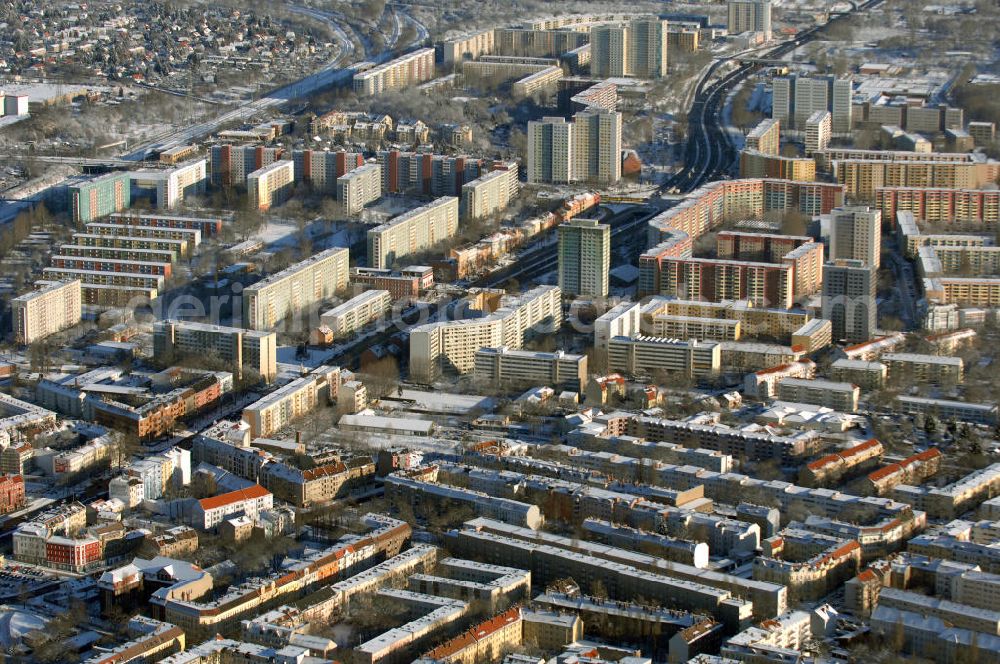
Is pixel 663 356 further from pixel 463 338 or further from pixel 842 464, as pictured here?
pixel 842 464

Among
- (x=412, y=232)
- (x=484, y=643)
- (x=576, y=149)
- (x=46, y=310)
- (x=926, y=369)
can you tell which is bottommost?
(x=484, y=643)

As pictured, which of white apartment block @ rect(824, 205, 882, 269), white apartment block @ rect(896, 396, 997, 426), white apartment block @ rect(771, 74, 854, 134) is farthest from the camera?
white apartment block @ rect(771, 74, 854, 134)

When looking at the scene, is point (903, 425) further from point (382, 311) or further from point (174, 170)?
point (174, 170)

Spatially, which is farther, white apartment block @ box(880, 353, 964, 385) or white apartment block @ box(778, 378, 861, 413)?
white apartment block @ box(880, 353, 964, 385)

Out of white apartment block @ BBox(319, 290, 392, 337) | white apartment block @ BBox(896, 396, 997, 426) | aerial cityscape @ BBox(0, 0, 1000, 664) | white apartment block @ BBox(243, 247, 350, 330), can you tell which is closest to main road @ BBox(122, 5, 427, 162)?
aerial cityscape @ BBox(0, 0, 1000, 664)

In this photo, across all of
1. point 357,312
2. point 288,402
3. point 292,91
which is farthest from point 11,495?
point 292,91

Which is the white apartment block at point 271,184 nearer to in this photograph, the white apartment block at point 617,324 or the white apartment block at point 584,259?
the white apartment block at point 584,259

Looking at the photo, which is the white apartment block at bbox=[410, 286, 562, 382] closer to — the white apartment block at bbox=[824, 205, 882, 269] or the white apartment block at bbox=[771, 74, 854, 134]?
the white apartment block at bbox=[824, 205, 882, 269]

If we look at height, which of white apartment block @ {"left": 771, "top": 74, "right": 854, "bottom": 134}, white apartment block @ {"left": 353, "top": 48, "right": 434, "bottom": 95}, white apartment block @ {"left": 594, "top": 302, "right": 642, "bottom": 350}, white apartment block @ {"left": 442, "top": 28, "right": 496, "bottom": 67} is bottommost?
white apartment block @ {"left": 594, "top": 302, "right": 642, "bottom": 350}
